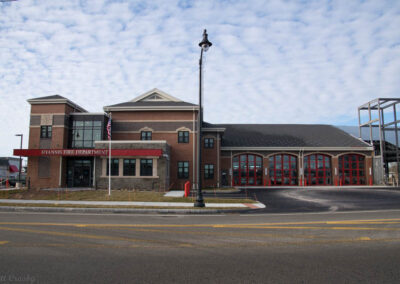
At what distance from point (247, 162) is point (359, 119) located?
19.3 metres

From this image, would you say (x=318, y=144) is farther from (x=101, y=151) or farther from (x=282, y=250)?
(x=282, y=250)

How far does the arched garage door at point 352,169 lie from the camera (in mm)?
37969

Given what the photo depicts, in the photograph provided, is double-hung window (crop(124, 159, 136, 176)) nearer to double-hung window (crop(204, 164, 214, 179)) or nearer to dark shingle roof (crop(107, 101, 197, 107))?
dark shingle roof (crop(107, 101, 197, 107))

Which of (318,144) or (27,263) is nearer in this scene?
(27,263)

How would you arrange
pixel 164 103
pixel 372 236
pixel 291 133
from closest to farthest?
pixel 372 236 → pixel 164 103 → pixel 291 133

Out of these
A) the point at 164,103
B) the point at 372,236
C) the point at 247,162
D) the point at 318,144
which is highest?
the point at 164,103

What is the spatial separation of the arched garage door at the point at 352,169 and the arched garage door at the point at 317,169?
1.65 m

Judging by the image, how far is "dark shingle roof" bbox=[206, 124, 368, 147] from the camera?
127 feet

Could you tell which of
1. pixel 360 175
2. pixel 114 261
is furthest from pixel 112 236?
pixel 360 175

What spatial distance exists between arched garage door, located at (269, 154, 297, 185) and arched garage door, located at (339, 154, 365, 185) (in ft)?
20.5

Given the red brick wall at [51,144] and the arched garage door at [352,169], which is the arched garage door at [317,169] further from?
the red brick wall at [51,144]

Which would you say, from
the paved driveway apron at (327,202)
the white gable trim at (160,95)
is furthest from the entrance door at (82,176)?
the paved driveway apron at (327,202)

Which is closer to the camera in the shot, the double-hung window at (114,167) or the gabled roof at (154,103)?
the double-hung window at (114,167)

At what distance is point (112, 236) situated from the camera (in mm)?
7902
